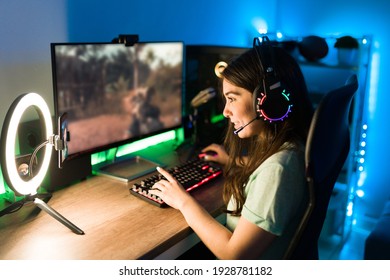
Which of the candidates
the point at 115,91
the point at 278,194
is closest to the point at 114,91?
the point at 115,91

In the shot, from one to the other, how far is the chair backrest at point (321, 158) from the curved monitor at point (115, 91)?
2.37ft

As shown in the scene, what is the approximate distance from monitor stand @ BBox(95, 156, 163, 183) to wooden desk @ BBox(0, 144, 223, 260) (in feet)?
0.28

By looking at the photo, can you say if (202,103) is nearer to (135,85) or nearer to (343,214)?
(135,85)

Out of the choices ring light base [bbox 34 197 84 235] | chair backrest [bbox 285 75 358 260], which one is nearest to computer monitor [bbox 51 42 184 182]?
ring light base [bbox 34 197 84 235]

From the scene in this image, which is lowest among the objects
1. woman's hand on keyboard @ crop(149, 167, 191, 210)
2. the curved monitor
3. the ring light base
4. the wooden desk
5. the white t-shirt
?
the wooden desk

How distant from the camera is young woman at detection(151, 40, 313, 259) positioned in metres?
0.94

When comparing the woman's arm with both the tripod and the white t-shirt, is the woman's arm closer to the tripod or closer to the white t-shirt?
the white t-shirt

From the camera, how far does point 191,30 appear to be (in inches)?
74.1

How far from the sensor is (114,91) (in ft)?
4.57

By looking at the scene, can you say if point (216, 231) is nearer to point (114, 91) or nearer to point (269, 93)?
point (269, 93)

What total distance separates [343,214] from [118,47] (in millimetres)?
1515

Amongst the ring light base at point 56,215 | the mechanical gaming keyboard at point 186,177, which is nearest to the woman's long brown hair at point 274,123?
the mechanical gaming keyboard at point 186,177

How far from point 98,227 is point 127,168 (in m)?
0.44
